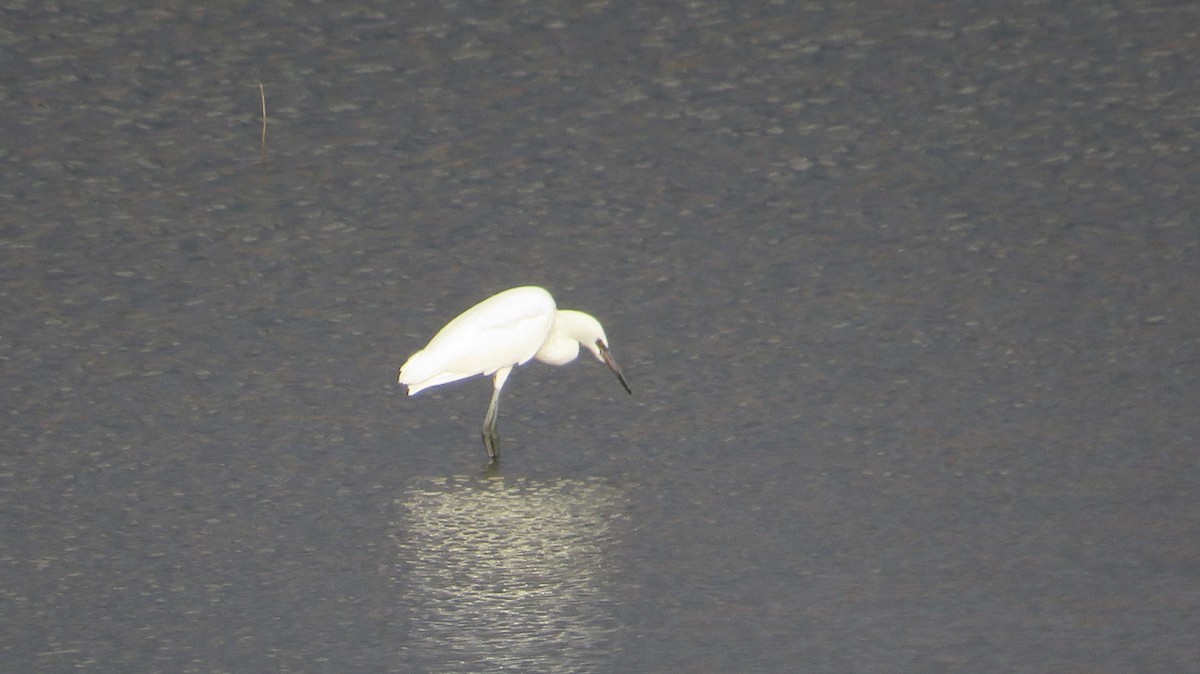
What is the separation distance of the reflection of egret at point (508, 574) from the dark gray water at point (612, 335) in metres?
0.01

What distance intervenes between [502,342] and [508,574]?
51.8 inches

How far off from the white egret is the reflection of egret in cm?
45

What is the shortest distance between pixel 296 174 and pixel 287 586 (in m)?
2.72

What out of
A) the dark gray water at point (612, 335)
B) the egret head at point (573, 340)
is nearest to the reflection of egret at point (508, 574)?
the dark gray water at point (612, 335)

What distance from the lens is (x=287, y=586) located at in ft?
13.8

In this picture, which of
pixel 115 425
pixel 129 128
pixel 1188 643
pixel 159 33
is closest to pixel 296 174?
pixel 129 128

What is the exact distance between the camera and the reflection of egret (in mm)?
3828

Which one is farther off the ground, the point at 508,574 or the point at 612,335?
the point at 612,335

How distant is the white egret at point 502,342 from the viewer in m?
5.34

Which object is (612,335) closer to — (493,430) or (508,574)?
(493,430)

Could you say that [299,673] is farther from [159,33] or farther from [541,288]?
[159,33]

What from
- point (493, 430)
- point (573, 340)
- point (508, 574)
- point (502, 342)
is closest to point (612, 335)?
point (573, 340)

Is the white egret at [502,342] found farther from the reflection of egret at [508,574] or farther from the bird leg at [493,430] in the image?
the reflection of egret at [508,574]

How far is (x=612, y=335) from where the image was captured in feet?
19.0
